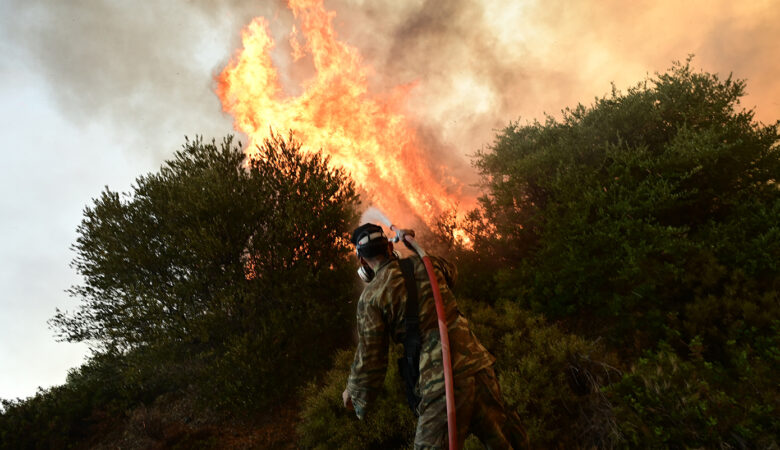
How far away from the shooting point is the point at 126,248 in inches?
498

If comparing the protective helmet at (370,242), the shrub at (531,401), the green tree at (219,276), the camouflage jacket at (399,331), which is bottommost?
the shrub at (531,401)

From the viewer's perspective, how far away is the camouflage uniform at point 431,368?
10.7 feet

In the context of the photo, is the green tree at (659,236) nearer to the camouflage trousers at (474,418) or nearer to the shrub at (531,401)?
the shrub at (531,401)

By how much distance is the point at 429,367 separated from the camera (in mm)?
3326

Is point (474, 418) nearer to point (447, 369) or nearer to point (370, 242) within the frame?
point (447, 369)

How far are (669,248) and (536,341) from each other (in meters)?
6.02

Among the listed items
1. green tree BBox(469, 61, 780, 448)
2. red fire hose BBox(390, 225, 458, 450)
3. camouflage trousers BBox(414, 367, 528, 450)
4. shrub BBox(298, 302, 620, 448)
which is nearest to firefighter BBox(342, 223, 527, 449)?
camouflage trousers BBox(414, 367, 528, 450)

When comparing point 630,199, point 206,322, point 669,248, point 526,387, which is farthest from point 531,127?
point 206,322

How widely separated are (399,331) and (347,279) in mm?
11138

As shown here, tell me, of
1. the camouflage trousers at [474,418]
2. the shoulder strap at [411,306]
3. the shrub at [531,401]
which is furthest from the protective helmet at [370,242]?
the shrub at [531,401]

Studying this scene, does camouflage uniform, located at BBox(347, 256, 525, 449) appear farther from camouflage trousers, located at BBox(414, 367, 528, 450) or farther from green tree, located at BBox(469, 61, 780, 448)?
green tree, located at BBox(469, 61, 780, 448)

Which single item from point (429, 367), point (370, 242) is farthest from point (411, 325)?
point (370, 242)

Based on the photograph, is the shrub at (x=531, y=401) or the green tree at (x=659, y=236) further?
the green tree at (x=659, y=236)

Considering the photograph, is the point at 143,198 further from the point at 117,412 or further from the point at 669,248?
the point at 669,248
